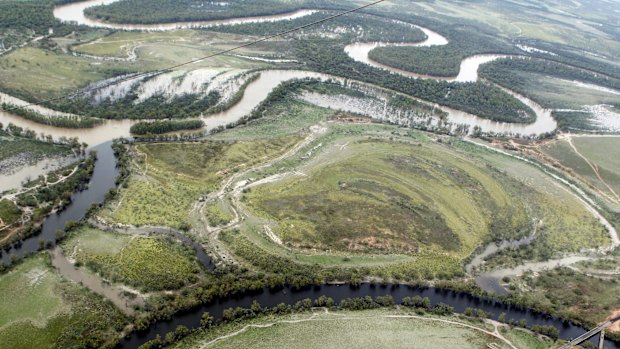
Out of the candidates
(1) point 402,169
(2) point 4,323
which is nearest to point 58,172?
(2) point 4,323

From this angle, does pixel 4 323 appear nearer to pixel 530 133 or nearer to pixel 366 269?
pixel 366 269

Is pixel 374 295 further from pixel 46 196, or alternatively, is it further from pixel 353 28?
pixel 353 28

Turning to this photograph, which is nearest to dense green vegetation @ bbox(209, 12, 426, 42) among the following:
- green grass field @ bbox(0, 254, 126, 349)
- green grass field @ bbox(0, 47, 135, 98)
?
green grass field @ bbox(0, 47, 135, 98)

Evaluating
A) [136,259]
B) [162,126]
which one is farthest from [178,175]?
[136,259]

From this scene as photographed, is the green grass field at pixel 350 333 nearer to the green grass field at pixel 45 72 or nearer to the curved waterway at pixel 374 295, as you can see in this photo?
the curved waterway at pixel 374 295

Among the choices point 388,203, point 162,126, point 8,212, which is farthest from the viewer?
point 162,126

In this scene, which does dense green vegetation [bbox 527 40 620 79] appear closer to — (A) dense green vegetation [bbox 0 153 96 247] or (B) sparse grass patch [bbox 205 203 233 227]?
(B) sparse grass patch [bbox 205 203 233 227]
